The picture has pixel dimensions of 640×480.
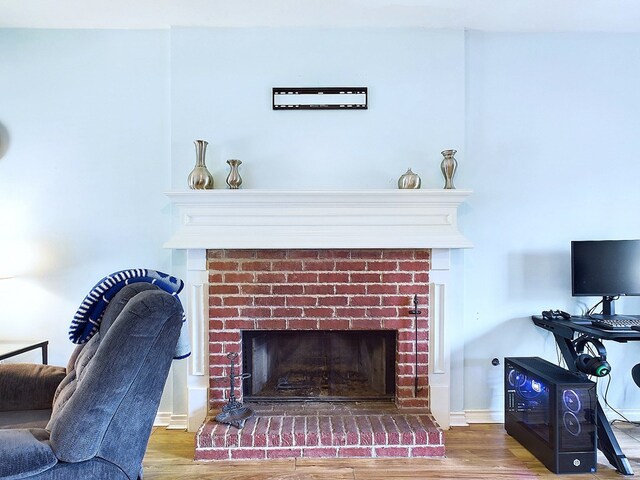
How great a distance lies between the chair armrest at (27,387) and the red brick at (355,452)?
1417mm

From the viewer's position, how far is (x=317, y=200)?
7.42 feet

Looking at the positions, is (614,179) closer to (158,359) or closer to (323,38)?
(323,38)

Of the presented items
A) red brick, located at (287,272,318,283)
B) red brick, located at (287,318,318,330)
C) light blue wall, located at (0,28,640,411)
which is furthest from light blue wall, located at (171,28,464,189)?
red brick, located at (287,318,318,330)

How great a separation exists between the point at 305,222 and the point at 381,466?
4.38ft

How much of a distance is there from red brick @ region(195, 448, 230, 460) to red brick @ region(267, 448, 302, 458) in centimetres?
23

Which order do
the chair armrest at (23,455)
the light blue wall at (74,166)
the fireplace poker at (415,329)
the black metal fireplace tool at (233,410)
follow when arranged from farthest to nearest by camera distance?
the light blue wall at (74,166), the fireplace poker at (415,329), the black metal fireplace tool at (233,410), the chair armrest at (23,455)

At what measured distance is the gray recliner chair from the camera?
126 centimetres

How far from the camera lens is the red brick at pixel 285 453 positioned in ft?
6.66

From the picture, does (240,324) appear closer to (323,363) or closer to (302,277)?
(302,277)

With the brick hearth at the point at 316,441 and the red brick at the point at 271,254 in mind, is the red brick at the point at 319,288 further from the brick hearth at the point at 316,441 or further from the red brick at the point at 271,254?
the brick hearth at the point at 316,441

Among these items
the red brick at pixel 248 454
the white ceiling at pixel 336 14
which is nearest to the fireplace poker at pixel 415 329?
the red brick at pixel 248 454

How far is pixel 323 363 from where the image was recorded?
2.52 metres

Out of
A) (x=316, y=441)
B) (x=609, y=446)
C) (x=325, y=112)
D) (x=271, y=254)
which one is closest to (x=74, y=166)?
(x=271, y=254)

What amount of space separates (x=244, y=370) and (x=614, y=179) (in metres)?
2.63
